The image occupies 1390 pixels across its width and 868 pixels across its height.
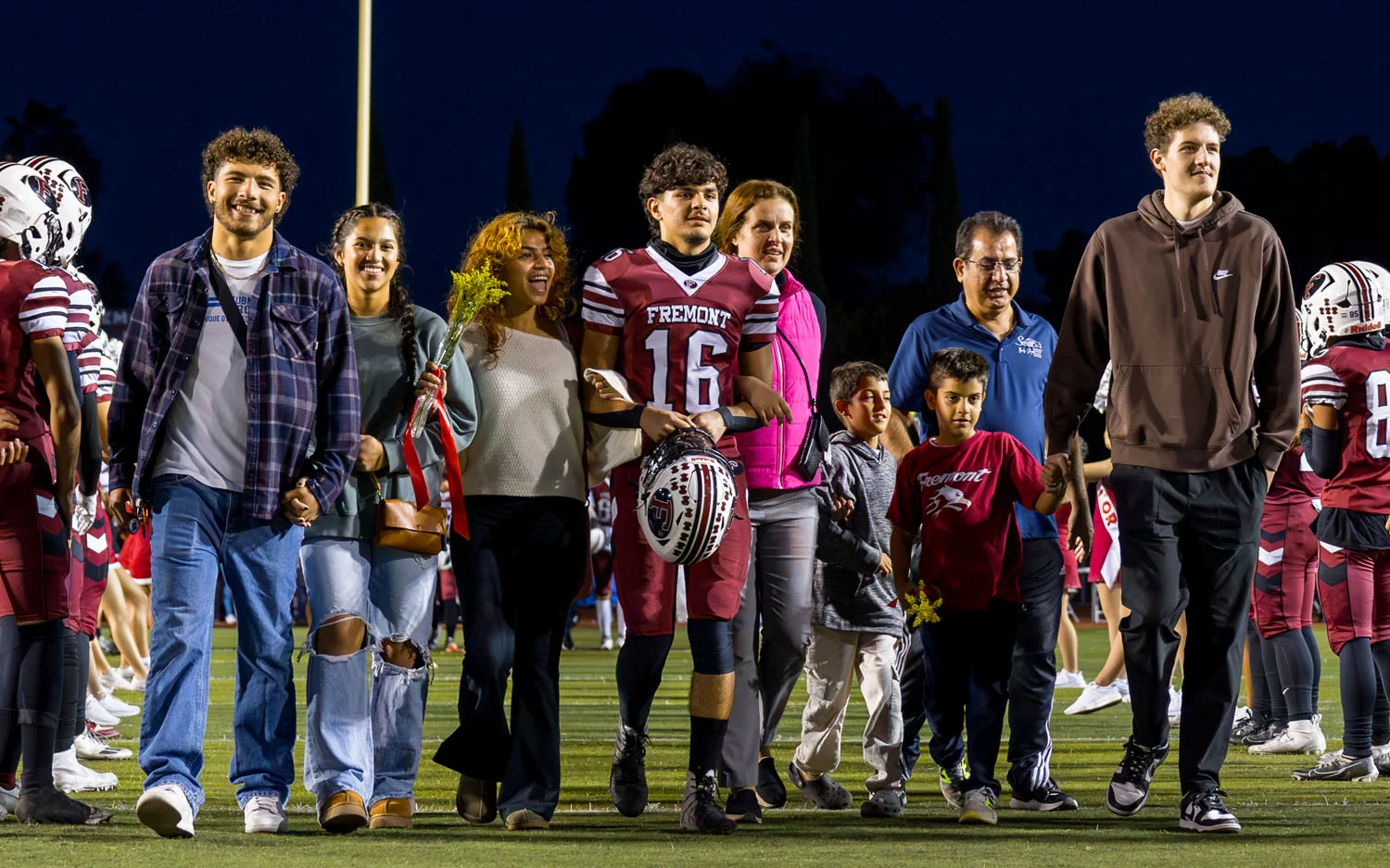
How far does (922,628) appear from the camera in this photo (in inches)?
247

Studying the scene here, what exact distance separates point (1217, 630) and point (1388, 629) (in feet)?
7.69

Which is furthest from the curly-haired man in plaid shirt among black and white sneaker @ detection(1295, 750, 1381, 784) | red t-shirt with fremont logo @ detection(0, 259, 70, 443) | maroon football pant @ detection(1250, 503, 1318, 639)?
maroon football pant @ detection(1250, 503, 1318, 639)

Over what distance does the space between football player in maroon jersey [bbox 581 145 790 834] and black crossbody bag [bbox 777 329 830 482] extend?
50cm

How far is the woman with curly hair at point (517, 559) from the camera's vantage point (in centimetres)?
571

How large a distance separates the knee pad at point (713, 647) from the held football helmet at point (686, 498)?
0.29 m

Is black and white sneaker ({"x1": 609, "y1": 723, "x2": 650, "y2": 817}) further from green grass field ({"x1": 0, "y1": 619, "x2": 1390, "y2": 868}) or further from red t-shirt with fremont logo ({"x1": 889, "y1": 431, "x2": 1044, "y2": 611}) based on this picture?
red t-shirt with fremont logo ({"x1": 889, "y1": 431, "x2": 1044, "y2": 611})

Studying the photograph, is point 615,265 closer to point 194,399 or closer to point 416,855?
point 194,399

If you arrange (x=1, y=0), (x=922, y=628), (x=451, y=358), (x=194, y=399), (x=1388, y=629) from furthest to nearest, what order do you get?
(x=1, y=0) → (x=1388, y=629) → (x=922, y=628) → (x=451, y=358) → (x=194, y=399)

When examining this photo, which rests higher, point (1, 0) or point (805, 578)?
point (1, 0)

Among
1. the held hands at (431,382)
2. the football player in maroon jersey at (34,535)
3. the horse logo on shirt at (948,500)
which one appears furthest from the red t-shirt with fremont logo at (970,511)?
the football player in maroon jersey at (34,535)

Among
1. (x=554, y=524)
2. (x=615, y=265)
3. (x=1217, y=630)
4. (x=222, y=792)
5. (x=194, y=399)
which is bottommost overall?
(x=222, y=792)

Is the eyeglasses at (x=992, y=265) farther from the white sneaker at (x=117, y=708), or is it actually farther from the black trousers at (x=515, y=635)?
the white sneaker at (x=117, y=708)

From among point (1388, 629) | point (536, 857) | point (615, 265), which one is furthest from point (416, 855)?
point (1388, 629)

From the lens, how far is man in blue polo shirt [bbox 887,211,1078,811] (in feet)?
21.1
